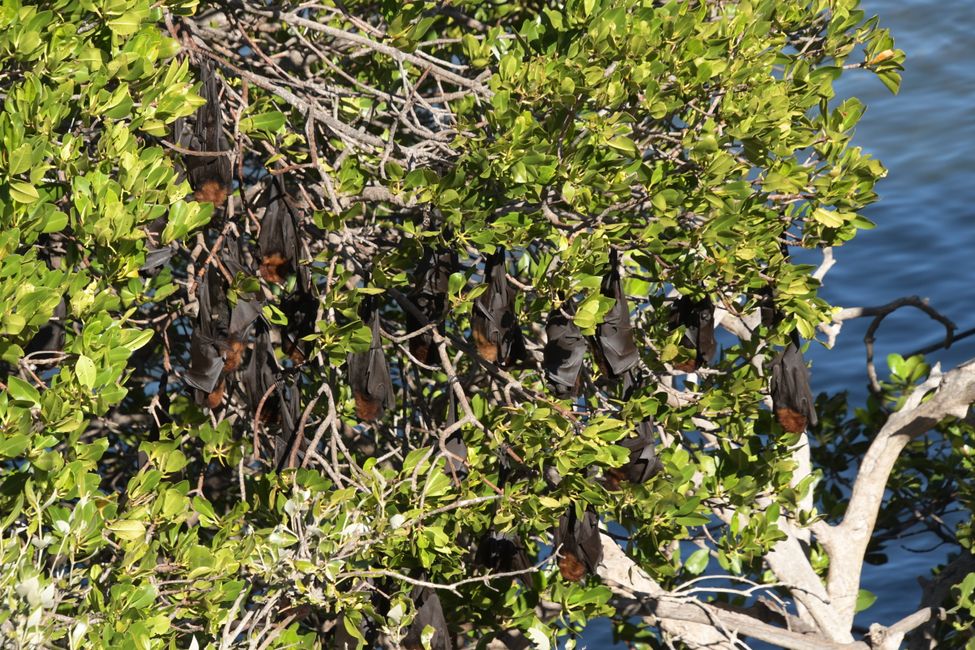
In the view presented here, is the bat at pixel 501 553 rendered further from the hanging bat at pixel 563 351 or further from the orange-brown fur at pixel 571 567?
the hanging bat at pixel 563 351

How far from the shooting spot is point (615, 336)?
3.58 meters

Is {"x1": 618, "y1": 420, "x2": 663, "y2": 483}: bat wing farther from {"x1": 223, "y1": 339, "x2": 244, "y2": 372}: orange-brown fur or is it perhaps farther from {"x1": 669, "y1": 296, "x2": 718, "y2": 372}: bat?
{"x1": 223, "y1": 339, "x2": 244, "y2": 372}: orange-brown fur

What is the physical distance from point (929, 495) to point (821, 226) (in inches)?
127

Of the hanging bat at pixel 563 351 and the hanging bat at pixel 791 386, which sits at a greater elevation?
the hanging bat at pixel 563 351

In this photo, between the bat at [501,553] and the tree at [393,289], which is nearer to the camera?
the tree at [393,289]

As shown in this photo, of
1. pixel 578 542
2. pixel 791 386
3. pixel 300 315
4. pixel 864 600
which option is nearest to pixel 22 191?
pixel 300 315

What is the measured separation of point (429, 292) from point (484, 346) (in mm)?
260

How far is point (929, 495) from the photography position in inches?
250

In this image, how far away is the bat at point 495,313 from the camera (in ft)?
11.3

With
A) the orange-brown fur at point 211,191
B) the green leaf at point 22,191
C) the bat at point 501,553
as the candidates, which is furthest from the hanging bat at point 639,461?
the green leaf at point 22,191

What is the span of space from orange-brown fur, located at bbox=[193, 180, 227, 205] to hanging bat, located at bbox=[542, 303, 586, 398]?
968mm

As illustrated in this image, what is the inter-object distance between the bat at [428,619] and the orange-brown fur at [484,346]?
724 mm

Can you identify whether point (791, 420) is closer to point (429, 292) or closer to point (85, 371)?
point (429, 292)

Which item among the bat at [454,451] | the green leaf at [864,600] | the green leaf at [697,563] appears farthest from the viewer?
the green leaf at [864,600]
